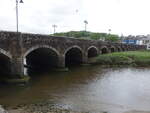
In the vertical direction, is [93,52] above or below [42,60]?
above

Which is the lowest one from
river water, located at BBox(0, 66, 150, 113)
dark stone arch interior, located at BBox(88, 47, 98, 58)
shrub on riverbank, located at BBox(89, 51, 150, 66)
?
river water, located at BBox(0, 66, 150, 113)

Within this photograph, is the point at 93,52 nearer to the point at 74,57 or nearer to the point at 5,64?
the point at 74,57

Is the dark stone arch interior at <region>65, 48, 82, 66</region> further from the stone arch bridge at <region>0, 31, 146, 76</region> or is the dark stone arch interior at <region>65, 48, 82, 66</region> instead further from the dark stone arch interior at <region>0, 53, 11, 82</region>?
the dark stone arch interior at <region>0, 53, 11, 82</region>

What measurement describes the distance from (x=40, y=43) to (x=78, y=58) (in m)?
17.3

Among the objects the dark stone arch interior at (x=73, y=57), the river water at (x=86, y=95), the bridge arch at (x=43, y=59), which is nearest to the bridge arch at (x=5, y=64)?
the river water at (x=86, y=95)

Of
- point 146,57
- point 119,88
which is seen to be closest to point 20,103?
point 119,88

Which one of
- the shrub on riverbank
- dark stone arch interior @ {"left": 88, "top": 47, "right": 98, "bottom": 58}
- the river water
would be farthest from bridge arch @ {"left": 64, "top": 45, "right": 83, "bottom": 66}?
the river water

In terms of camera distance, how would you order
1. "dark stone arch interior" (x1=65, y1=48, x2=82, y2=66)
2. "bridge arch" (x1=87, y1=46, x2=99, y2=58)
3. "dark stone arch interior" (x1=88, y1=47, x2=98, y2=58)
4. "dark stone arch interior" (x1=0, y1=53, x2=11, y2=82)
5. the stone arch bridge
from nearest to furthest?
the stone arch bridge
"dark stone arch interior" (x1=0, y1=53, x2=11, y2=82)
"dark stone arch interior" (x1=65, y1=48, x2=82, y2=66)
"bridge arch" (x1=87, y1=46, x2=99, y2=58)
"dark stone arch interior" (x1=88, y1=47, x2=98, y2=58)

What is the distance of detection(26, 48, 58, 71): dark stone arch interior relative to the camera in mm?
33906

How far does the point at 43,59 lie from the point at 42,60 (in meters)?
0.35

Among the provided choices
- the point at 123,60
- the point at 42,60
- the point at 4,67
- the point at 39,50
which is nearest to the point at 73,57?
the point at 42,60

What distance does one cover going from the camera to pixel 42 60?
3719 cm

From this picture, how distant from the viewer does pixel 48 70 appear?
1355 inches

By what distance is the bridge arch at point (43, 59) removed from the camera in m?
33.2
